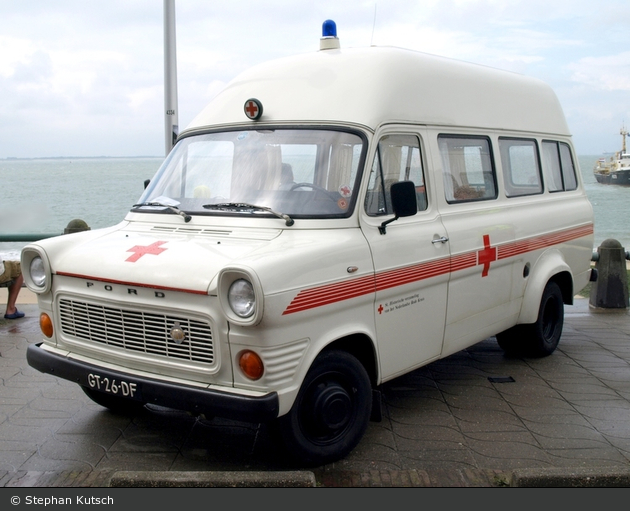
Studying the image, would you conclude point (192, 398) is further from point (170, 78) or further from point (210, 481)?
point (170, 78)

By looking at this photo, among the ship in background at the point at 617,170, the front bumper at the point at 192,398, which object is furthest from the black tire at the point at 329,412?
the ship in background at the point at 617,170

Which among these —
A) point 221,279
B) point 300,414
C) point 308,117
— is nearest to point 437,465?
point 300,414

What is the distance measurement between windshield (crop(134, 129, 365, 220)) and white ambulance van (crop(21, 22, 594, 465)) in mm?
14

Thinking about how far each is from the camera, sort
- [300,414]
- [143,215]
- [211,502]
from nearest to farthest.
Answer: [211,502]
[300,414]
[143,215]

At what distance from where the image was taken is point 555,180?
7.19 m

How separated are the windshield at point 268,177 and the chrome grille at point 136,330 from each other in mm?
933

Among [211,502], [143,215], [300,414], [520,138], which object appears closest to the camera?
[211,502]

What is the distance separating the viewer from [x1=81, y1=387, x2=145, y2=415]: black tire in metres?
5.30

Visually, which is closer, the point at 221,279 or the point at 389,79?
the point at 221,279

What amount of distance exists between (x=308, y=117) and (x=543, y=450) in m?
2.78

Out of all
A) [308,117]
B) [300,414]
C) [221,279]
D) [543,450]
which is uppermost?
[308,117]

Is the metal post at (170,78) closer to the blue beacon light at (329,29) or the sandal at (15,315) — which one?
the sandal at (15,315)

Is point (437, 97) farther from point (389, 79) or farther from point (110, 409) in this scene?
point (110, 409)

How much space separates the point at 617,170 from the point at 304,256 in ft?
202
